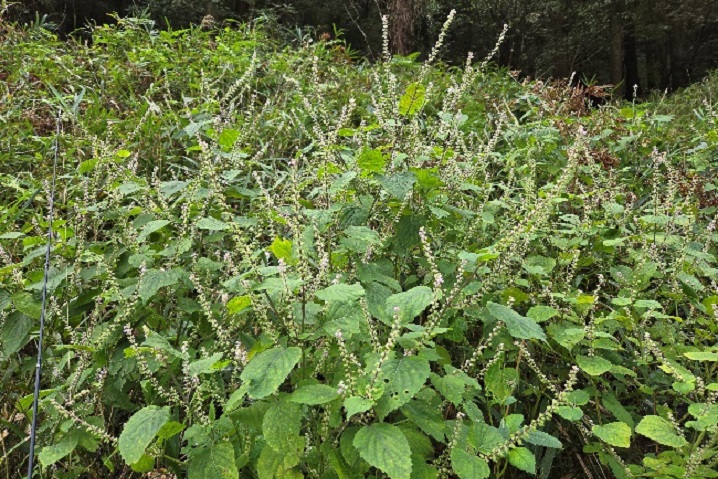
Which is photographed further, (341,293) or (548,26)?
(548,26)

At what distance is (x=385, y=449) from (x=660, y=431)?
3.01ft

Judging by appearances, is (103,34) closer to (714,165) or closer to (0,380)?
(0,380)

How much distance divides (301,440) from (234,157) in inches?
46.1

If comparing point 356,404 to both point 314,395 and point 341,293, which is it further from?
point 341,293

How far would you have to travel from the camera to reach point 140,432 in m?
1.25

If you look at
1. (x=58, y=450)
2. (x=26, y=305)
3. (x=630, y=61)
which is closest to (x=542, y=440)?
(x=58, y=450)

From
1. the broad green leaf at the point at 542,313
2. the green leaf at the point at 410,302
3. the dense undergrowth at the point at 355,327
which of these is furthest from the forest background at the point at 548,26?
the green leaf at the point at 410,302

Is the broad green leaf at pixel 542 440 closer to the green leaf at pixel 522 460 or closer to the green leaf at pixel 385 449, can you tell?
the green leaf at pixel 522 460

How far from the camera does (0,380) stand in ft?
6.48

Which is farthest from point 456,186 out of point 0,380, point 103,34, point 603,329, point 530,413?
point 103,34

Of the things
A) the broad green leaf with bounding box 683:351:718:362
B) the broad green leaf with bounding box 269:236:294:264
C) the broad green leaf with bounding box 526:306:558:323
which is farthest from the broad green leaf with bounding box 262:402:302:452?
the broad green leaf with bounding box 683:351:718:362

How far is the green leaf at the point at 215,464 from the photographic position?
1.29 metres

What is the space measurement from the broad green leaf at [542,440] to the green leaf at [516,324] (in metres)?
0.34

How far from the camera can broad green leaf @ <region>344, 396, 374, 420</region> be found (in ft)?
3.66
